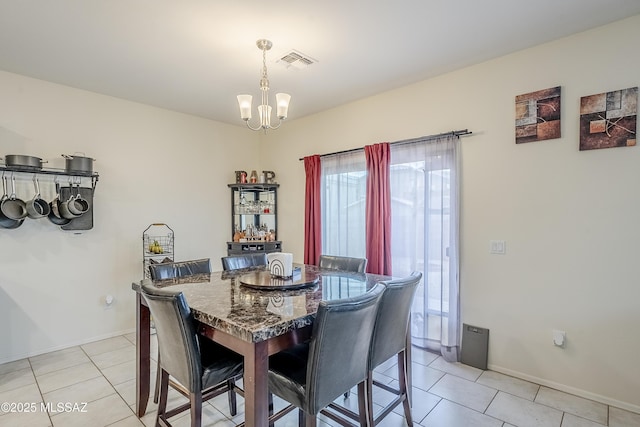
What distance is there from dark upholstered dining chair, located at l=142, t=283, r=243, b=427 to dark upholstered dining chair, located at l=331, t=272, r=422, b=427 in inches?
27.3

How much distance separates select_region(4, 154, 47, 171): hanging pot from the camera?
9.35ft

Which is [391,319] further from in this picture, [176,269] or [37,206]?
[37,206]

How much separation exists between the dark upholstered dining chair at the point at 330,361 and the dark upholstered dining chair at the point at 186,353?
0.30m

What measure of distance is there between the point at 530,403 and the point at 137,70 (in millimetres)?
4302

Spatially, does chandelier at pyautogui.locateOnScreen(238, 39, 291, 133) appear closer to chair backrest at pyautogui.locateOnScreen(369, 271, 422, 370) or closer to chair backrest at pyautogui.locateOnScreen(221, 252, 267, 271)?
chair backrest at pyautogui.locateOnScreen(221, 252, 267, 271)

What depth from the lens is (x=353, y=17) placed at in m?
2.22

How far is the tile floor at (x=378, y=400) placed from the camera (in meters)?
2.12

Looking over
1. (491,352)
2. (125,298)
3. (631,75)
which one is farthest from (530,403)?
(125,298)

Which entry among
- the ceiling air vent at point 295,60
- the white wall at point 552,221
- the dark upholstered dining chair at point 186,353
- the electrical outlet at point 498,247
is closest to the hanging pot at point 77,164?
the ceiling air vent at point 295,60

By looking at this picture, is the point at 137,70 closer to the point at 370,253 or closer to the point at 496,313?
the point at 370,253

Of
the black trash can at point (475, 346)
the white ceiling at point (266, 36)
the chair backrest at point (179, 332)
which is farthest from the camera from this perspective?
the black trash can at point (475, 346)

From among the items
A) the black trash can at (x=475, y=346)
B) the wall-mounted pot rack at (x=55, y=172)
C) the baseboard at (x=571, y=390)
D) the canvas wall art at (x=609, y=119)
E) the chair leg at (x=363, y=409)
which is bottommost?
the baseboard at (x=571, y=390)

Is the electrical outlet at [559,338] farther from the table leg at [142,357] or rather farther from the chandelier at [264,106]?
the table leg at [142,357]

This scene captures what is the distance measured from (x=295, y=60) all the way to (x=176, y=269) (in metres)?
2.04
